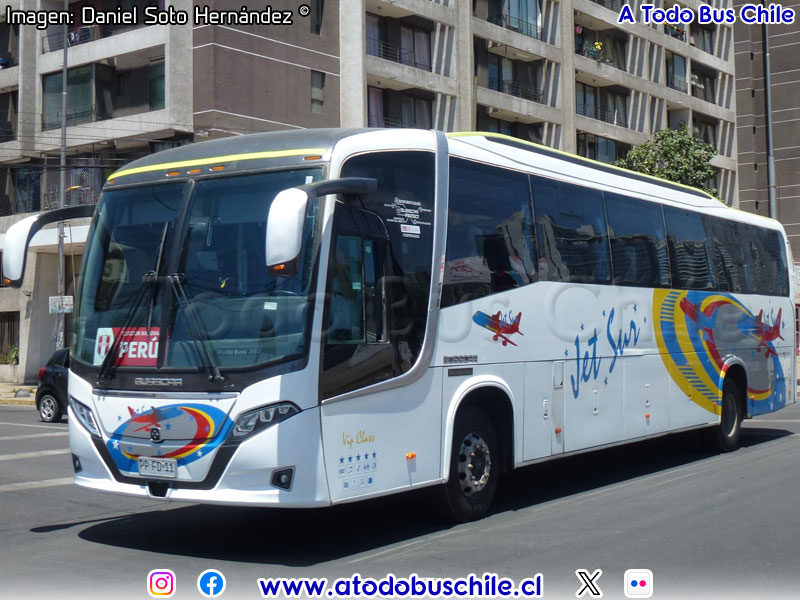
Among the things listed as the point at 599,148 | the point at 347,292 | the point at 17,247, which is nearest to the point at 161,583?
the point at 347,292

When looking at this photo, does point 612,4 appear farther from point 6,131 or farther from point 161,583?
point 161,583

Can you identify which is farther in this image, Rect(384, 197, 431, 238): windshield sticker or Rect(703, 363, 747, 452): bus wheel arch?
Rect(703, 363, 747, 452): bus wheel arch

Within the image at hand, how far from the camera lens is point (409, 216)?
871 cm

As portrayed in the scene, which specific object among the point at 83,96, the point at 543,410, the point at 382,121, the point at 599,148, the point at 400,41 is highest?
the point at 400,41

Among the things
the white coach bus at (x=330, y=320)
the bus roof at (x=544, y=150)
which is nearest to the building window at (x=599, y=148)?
the bus roof at (x=544, y=150)

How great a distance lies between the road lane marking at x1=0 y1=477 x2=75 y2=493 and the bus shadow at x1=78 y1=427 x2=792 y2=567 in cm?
238

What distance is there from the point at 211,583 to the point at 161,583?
35cm

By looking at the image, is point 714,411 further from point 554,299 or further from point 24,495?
point 24,495

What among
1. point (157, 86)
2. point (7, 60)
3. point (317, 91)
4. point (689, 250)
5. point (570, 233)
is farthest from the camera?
point (7, 60)

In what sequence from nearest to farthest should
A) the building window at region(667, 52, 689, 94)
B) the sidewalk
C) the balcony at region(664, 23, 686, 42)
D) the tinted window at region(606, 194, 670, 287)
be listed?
the tinted window at region(606, 194, 670, 287), the sidewalk, the balcony at region(664, 23, 686, 42), the building window at region(667, 52, 689, 94)

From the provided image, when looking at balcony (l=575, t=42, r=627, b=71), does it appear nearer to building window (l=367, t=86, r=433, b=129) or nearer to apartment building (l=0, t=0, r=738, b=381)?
apartment building (l=0, t=0, r=738, b=381)

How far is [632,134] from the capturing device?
1984 inches

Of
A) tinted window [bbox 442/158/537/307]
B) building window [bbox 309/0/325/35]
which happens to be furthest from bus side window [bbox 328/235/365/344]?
building window [bbox 309/0/325/35]

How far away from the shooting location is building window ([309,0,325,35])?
115 feet
